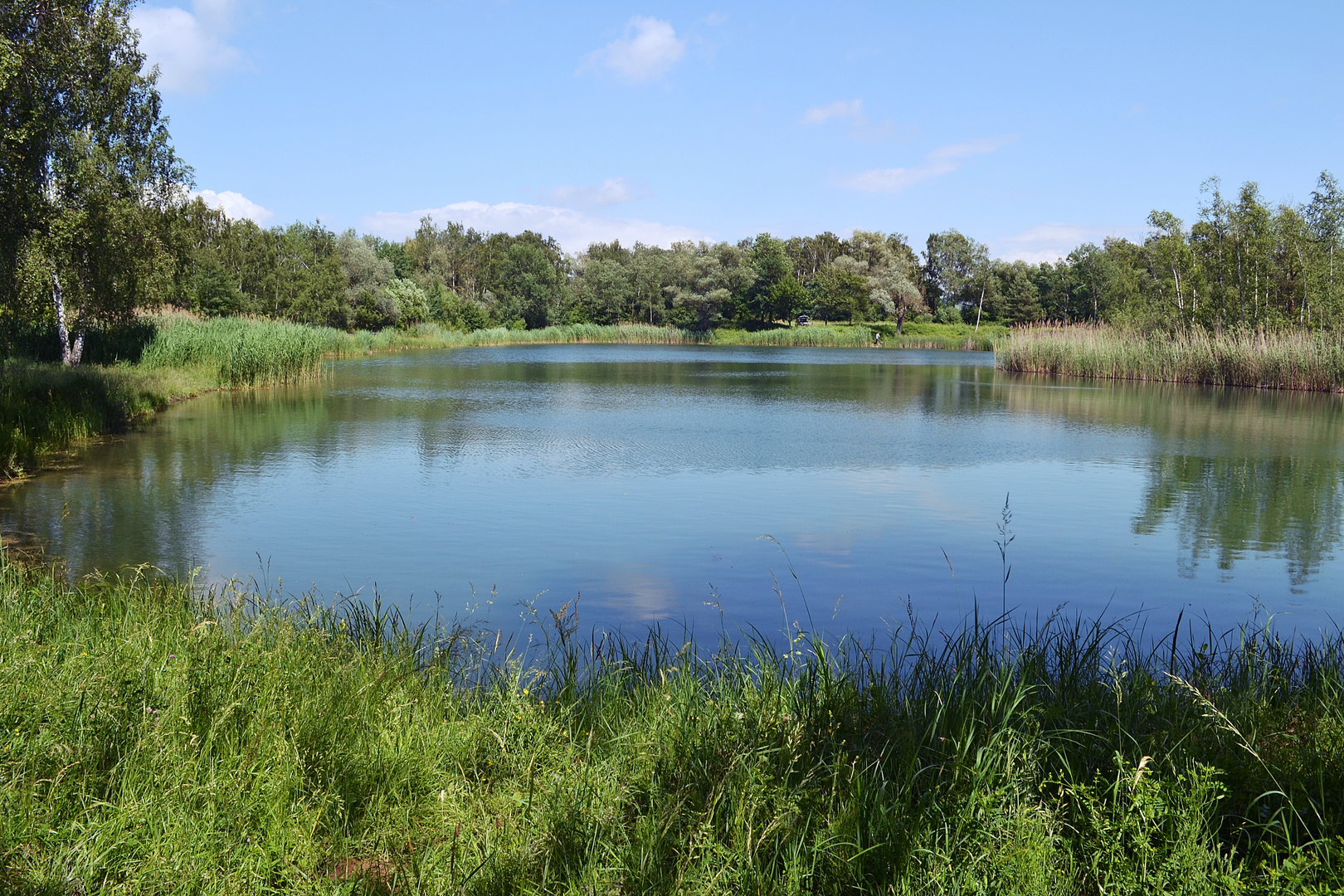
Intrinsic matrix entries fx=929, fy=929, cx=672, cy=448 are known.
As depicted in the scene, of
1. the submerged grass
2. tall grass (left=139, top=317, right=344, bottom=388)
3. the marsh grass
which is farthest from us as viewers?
the marsh grass

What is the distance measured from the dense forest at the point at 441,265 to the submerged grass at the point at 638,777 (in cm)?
1028

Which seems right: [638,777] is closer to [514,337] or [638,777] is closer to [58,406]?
[58,406]

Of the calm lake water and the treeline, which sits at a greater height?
the treeline

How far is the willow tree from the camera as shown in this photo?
41.0 ft

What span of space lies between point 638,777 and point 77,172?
19.4m

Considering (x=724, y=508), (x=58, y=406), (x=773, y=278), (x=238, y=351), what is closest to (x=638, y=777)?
(x=724, y=508)

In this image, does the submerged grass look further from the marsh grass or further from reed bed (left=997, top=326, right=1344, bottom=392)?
the marsh grass

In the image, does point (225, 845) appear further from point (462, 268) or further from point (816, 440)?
point (462, 268)

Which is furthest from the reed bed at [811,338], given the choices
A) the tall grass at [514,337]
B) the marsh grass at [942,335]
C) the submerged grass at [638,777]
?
the submerged grass at [638,777]

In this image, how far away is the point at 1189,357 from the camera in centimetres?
3269

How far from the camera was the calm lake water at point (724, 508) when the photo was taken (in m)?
7.91

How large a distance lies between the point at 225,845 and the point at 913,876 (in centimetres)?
218

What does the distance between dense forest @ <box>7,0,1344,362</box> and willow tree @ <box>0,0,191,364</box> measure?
0.15ft

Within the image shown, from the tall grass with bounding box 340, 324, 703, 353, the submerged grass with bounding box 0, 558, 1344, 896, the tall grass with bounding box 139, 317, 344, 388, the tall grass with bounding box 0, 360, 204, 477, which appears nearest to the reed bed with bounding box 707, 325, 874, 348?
the tall grass with bounding box 340, 324, 703, 353
